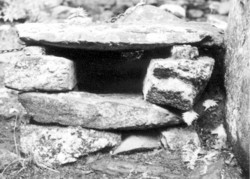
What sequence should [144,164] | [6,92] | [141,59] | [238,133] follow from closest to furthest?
[238,133] < [144,164] < [141,59] < [6,92]

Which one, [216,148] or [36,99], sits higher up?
[36,99]

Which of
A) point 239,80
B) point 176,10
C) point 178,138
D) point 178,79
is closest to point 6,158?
point 178,138

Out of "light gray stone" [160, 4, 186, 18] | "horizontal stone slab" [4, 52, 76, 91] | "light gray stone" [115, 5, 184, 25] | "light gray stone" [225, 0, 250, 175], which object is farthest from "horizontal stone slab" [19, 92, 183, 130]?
"light gray stone" [160, 4, 186, 18]

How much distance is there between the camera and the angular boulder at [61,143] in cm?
400

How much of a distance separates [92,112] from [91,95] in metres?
0.27

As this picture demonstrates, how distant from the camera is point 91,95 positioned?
4.16 meters

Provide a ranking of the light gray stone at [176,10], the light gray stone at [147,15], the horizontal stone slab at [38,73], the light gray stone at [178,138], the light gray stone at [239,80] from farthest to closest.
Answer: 1. the light gray stone at [176,10]
2. the light gray stone at [147,15]
3. the light gray stone at [178,138]
4. the horizontal stone slab at [38,73]
5. the light gray stone at [239,80]

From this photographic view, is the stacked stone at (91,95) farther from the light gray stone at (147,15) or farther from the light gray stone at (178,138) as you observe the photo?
the light gray stone at (147,15)

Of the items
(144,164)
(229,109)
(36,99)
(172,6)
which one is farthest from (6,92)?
(172,6)

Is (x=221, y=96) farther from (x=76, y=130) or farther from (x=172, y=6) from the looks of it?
(x=172, y=6)

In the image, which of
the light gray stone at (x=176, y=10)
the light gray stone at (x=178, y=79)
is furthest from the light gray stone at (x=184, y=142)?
the light gray stone at (x=176, y=10)

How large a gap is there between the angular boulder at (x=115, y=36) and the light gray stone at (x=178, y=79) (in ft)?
0.79

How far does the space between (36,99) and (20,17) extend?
4.56m

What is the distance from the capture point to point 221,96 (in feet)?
14.3
